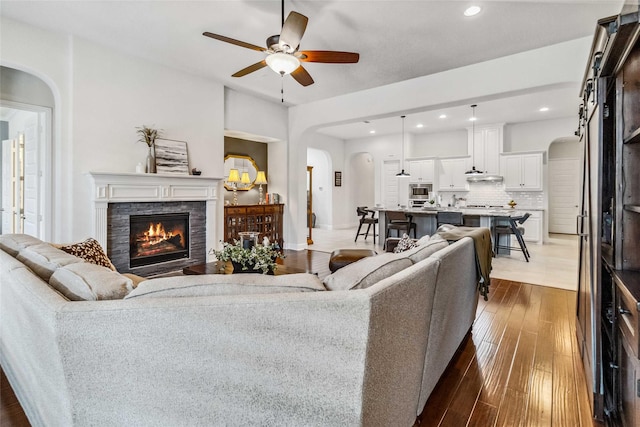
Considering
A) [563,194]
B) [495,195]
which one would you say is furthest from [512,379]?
[563,194]

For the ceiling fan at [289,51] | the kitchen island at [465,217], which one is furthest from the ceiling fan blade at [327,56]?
the kitchen island at [465,217]

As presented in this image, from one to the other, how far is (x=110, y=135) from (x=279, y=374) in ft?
14.2

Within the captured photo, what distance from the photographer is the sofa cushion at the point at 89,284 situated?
1.12m

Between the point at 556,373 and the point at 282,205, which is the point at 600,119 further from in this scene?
the point at 282,205

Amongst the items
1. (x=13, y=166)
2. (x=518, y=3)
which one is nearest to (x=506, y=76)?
(x=518, y=3)

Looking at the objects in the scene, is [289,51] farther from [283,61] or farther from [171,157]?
[171,157]

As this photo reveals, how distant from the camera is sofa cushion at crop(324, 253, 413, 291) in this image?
47.2 inches

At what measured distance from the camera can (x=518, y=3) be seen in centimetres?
304

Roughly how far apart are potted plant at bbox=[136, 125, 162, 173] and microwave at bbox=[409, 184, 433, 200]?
7070mm

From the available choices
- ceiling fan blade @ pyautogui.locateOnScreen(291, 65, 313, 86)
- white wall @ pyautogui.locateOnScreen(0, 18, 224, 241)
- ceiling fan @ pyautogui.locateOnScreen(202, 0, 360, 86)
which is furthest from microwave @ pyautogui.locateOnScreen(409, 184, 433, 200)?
white wall @ pyautogui.locateOnScreen(0, 18, 224, 241)

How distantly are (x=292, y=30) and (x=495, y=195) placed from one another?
7.55 m

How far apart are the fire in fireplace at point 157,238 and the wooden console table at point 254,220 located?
87 centimetres

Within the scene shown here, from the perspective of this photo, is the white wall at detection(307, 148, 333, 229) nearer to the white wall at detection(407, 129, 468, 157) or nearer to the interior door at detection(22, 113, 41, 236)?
the white wall at detection(407, 129, 468, 157)

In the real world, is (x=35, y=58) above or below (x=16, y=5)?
below
